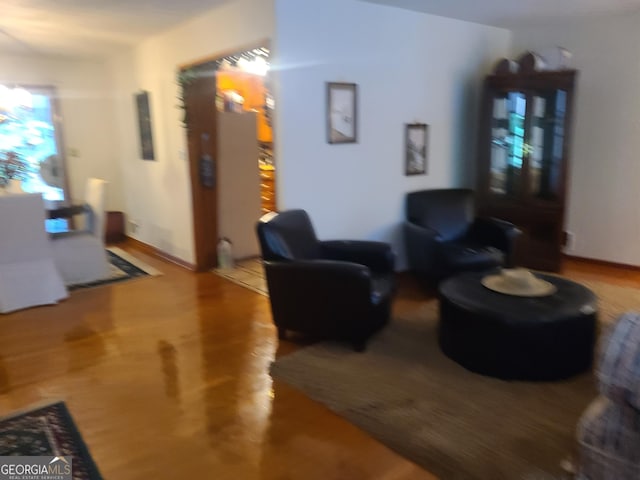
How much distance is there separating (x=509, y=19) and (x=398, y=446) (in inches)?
162

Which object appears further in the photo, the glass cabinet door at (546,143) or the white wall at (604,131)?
the white wall at (604,131)

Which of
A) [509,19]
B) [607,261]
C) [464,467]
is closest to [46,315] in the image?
[464,467]

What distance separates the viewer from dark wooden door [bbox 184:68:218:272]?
472cm

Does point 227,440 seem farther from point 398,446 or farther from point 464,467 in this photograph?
point 464,467

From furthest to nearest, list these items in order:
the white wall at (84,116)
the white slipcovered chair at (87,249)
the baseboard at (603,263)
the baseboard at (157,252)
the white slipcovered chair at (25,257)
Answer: the white wall at (84,116) < the baseboard at (157,252) < the baseboard at (603,263) < the white slipcovered chair at (87,249) < the white slipcovered chair at (25,257)

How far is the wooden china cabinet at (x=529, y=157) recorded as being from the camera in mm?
4516

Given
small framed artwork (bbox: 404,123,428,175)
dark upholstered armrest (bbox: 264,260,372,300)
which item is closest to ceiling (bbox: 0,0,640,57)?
small framed artwork (bbox: 404,123,428,175)

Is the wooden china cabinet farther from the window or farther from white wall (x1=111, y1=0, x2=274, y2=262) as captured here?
the window

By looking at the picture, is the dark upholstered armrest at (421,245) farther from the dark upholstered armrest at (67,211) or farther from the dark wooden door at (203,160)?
the dark upholstered armrest at (67,211)

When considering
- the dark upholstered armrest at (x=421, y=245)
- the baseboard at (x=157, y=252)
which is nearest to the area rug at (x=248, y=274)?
the baseboard at (x=157, y=252)

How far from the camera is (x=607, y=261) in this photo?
16.4 ft

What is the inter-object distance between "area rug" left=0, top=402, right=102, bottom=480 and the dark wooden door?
258cm

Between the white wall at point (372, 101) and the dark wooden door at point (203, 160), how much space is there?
1.35 metres

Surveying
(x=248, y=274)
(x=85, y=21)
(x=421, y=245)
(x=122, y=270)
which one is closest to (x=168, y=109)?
(x=85, y=21)
